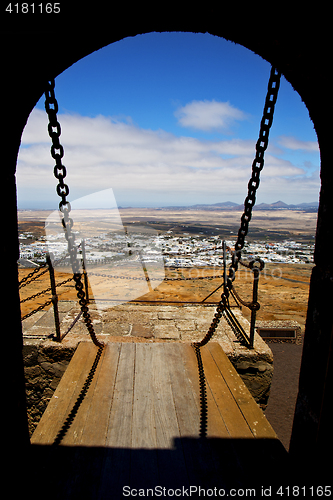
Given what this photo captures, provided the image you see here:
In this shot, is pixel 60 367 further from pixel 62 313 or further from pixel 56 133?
pixel 56 133

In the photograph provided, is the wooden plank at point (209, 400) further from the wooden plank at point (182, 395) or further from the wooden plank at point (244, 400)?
the wooden plank at point (244, 400)

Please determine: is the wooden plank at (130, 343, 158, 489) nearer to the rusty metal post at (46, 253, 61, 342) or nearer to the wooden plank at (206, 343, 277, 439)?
the wooden plank at (206, 343, 277, 439)

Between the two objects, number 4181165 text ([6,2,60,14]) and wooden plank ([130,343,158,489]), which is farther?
wooden plank ([130,343,158,489])

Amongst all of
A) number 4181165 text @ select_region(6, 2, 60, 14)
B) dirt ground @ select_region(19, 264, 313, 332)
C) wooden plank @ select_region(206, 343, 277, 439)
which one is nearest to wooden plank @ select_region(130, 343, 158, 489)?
wooden plank @ select_region(206, 343, 277, 439)

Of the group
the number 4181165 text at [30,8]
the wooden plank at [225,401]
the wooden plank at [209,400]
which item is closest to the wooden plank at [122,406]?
the wooden plank at [209,400]

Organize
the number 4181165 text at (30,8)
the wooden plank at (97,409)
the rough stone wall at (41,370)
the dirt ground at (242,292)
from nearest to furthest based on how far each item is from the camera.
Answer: the number 4181165 text at (30,8) → the wooden plank at (97,409) → the rough stone wall at (41,370) → the dirt ground at (242,292)

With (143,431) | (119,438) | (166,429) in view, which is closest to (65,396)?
(119,438)
